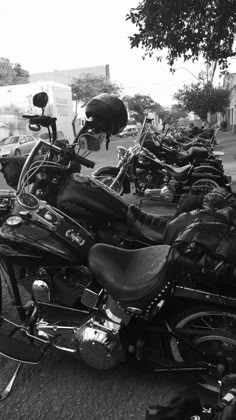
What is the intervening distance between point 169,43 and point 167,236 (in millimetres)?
4703

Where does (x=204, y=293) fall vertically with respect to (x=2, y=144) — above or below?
above

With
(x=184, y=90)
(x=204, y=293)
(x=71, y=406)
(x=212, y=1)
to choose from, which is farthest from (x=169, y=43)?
(x=184, y=90)

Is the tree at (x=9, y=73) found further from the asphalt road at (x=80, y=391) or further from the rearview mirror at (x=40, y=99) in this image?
the asphalt road at (x=80, y=391)

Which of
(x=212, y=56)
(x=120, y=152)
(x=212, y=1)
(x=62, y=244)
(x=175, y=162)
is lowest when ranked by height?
(x=175, y=162)

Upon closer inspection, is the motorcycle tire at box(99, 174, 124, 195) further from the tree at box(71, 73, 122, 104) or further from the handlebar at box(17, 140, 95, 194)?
the tree at box(71, 73, 122, 104)

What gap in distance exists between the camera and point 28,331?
8.52ft

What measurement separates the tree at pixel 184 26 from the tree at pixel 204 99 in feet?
93.9

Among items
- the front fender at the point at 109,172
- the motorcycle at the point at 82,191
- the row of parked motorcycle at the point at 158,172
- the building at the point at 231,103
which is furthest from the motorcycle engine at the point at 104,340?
the building at the point at 231,103

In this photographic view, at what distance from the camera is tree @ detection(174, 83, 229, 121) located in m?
34.4

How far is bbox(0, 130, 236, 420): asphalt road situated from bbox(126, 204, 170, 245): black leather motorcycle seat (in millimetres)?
1028

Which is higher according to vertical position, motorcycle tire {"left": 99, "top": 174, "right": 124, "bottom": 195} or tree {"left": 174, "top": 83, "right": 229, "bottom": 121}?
motorcycle tire {"left": 99, "top": 174, "right": 124, "bottom": 195}

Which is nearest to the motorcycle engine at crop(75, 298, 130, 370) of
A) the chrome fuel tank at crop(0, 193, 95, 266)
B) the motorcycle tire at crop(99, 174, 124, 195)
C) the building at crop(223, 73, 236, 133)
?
the chrome fuel tank at crop(0, 193, 95, 266)

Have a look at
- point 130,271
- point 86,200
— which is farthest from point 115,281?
point 86,200

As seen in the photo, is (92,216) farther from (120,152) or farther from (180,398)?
(120,152)
